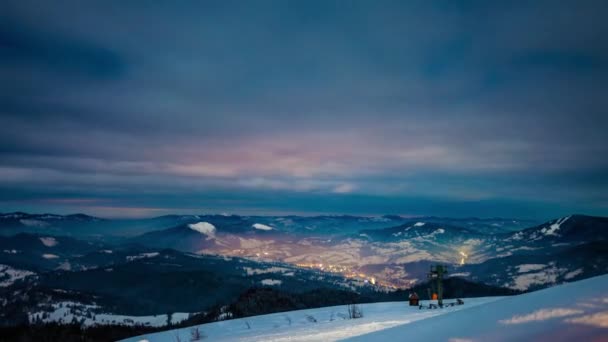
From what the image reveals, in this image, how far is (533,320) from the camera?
3.83 meters

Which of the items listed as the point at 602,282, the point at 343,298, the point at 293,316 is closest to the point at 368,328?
the point at 602,282

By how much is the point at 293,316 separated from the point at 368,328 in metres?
11.2

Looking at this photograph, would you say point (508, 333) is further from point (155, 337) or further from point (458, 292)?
point (458, 292)

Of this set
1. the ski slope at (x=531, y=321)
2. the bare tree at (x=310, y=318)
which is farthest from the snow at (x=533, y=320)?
the bare tree at (x=310, y=318)

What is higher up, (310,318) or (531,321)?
(531,321)

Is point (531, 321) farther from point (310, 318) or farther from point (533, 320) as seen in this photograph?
point (310, 318)

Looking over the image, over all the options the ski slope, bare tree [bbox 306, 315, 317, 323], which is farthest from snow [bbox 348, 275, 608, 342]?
bare tree [bbox 306, 315, 317, 323]

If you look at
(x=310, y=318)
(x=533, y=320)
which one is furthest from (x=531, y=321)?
(x=310, y=318)

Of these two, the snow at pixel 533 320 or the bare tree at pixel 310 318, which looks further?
the bare tree at pixel 310 318

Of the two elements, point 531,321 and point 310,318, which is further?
point 310,318

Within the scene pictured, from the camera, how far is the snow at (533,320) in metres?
3.52

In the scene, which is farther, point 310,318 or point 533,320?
point 310,318

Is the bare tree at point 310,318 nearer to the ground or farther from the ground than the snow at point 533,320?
nearer to the ground

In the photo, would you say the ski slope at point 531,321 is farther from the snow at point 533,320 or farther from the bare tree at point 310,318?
the bare tree at point 310,318
